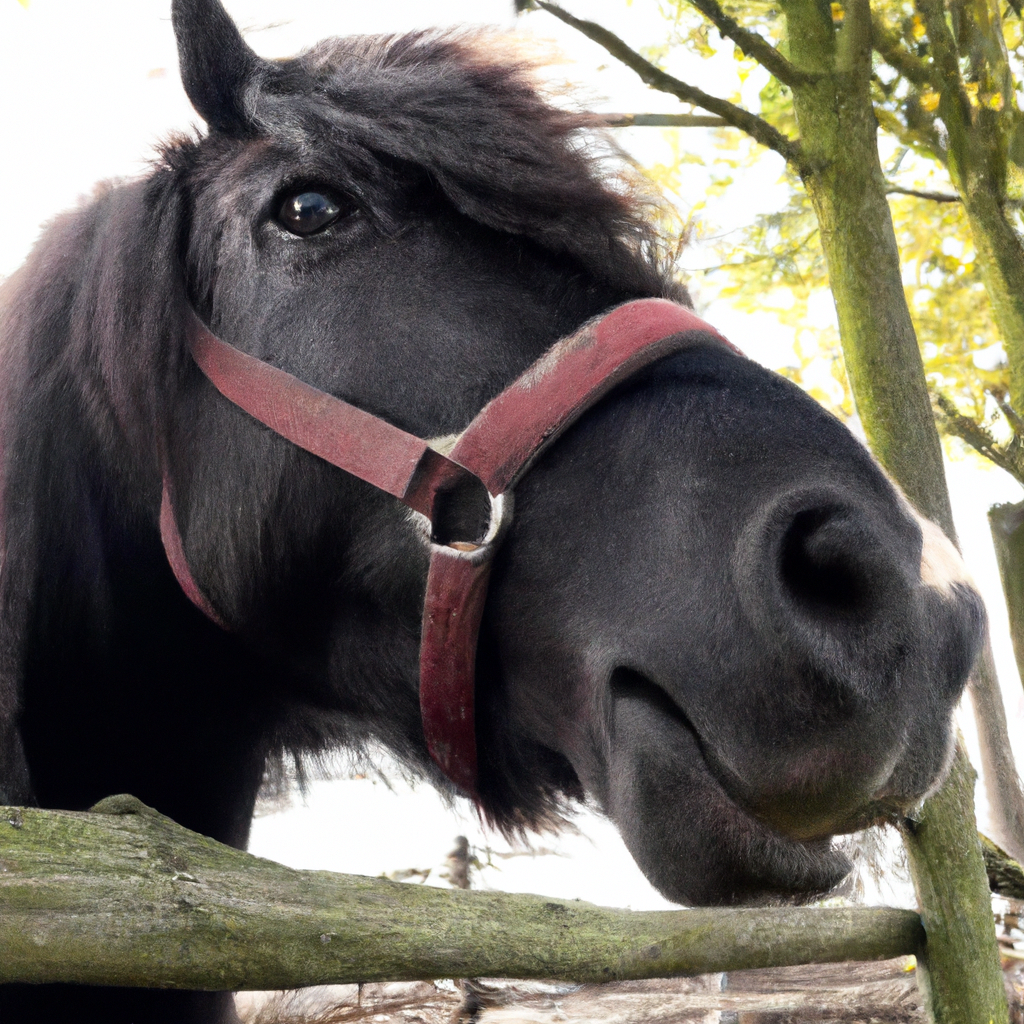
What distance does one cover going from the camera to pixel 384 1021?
238 cm

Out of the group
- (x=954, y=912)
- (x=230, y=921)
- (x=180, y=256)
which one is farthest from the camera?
(x=954, y=912)

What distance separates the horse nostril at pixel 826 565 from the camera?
0.99 meters

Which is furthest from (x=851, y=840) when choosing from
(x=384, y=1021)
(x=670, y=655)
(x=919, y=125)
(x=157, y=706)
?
(x=919, y=125)

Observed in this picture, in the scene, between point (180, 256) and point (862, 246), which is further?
point (862, 246)

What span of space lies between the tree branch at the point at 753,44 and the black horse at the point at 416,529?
Result: 987mm

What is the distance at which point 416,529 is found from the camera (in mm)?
1378

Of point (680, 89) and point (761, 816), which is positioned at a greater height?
point (680, 89)

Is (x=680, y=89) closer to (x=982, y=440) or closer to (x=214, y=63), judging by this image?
(x=214, y=63)

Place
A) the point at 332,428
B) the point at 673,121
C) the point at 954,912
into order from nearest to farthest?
the point at 332,428
the point at 954,912
the point at 673,121

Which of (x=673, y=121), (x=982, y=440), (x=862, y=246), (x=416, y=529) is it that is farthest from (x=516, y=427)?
(x=982, y=440)

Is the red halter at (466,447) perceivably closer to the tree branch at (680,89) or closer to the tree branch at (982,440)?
the tree branch at (680,89)

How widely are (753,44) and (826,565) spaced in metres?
2.06

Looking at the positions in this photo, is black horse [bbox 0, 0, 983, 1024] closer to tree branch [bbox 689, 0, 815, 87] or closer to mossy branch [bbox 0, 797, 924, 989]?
mossy branch [bbox 0, 797, 924, 989]

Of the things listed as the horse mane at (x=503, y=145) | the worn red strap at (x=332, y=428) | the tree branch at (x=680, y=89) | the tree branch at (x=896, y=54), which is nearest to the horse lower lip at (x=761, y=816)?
the worn red strap at (x=332, y=428)
